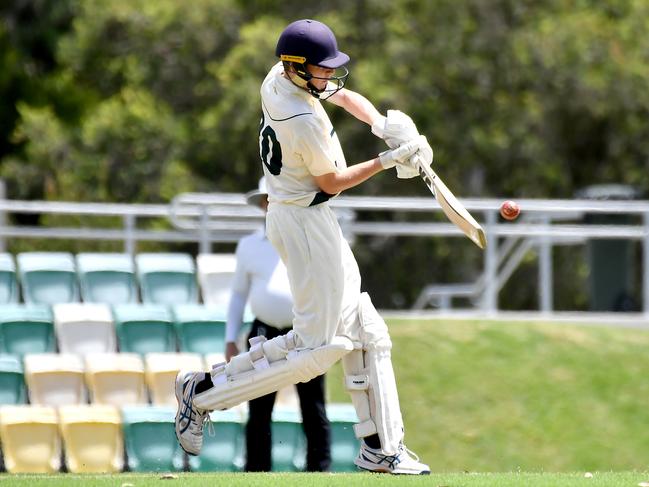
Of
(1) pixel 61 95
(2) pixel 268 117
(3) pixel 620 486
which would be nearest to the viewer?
(3) pixel 620 486

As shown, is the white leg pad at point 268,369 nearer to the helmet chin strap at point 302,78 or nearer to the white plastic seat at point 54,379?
the helmet chin strap at point 302,78

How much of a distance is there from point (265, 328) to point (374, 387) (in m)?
1.70

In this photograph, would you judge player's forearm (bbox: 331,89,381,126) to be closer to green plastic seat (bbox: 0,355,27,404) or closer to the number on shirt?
the number on shirt

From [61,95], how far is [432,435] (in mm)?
12539

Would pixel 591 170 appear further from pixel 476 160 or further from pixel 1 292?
pixel 1 292

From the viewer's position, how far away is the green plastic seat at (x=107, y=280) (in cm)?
1052

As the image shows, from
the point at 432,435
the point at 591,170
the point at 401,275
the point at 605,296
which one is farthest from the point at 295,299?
the point at 591,170

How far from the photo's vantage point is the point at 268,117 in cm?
657

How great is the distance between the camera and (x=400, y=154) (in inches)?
256

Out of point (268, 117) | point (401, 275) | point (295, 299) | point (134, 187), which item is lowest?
point (401, 275)

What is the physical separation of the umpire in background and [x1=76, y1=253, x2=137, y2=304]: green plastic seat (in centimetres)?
225

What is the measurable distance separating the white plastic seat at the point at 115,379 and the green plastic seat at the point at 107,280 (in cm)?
102

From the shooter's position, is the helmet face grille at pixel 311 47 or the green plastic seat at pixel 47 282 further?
the green plastic seat at pixel 47 282

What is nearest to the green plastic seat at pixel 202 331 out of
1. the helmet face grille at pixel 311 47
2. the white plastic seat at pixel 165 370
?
the white plastic seat at pixel 165 370
